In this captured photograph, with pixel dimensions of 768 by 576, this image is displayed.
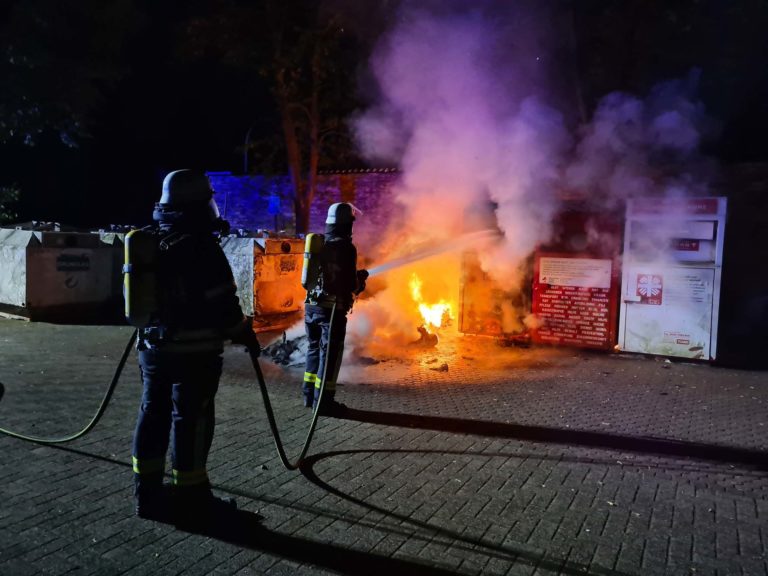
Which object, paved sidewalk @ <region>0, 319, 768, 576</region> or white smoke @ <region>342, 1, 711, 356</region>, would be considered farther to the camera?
white smoke @ <region>342, 1, 711, 356</region>

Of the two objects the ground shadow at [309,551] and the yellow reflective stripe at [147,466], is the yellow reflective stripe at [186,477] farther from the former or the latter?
the ground shadow at [309,551]

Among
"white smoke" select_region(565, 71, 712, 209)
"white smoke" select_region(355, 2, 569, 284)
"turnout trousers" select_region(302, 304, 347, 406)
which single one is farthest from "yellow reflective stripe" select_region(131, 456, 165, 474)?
"white smoke" select_region(565, 71, 712, 209)

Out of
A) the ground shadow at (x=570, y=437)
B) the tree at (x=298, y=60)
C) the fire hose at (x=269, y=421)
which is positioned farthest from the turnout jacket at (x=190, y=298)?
the tree at (x=298, y=60)

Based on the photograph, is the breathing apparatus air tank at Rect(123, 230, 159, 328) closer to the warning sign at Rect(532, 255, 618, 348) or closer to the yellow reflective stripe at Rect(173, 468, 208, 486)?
the yellow reflective stripe at Rect(173, 468, 208, 486)

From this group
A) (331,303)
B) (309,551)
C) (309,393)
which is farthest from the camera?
(309,393)

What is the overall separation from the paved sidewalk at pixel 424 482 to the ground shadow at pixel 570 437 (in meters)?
0.03

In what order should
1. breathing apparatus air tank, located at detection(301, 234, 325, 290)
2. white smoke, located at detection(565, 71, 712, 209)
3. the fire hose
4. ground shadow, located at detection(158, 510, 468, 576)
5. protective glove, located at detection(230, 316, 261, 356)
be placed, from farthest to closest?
1. white smoke, located at detection(565, 71, 712, 209)
2. breathing apparatus air tank, located at detection(301, 234, 325, 290)
3. the fire hose
4. protective glove, located at detection(230, 316, 261, 356)
5. ground shadow, located at detection(158, 510, 468, 576)

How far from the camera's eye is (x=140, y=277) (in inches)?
135

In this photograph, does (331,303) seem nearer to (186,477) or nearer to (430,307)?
(186,477)

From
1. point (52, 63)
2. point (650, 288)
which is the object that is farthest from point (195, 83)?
point (650, 288)

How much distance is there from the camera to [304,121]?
16.2 meters

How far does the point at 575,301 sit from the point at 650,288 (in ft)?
3.69

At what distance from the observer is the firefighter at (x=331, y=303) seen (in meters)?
5.87

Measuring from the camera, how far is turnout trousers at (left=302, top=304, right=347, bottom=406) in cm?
582
